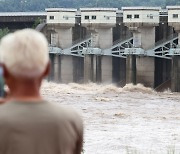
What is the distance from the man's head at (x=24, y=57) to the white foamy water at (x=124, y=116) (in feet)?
24.1

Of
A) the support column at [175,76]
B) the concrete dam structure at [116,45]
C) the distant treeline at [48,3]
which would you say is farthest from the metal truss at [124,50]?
the distant treeline at [48,3]

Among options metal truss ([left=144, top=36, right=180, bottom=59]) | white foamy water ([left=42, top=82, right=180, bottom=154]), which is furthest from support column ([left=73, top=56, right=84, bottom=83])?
metal truss ([left=144, top=36, right=180, bottom=59])

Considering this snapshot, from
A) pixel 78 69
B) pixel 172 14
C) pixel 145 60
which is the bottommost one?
pixel 78 69

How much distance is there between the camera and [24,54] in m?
3.08

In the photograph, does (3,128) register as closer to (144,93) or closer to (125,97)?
(125,97)

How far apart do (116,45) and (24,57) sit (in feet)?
157

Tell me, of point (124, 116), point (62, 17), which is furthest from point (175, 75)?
point (124, 116)

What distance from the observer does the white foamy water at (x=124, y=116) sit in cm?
2006

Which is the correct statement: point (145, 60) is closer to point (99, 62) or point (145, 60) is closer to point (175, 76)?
point (99, 62)

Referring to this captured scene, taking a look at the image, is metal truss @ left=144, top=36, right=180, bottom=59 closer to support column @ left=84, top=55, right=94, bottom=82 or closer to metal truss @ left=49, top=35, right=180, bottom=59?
metal truss @ left=49, top=35, right=180, bottom=59

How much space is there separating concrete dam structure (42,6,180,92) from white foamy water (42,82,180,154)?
219cm

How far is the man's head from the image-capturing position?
3090 millimetres

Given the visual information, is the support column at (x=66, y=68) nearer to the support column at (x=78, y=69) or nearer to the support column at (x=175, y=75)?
the support column at (x=78, y=69)

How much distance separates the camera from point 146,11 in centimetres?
4975
